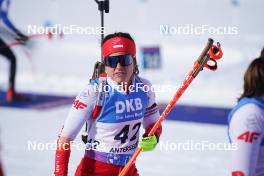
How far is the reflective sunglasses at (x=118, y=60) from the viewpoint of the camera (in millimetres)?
3101

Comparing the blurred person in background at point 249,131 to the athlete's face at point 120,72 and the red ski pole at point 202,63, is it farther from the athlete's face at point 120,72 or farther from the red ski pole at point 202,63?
the athlete's face at point 120,72

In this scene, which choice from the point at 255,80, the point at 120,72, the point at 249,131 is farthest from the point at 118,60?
the point at 249,131

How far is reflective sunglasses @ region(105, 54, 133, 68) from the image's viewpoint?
310 centimetres

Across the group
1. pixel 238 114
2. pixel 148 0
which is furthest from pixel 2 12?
pixel 238 114

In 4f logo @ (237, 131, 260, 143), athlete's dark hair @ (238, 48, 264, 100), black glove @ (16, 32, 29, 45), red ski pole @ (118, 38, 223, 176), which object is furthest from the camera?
black glove @ (16, 32, 29, 45)

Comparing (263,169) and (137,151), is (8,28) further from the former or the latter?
(263,169)

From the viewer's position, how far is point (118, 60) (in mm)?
3100

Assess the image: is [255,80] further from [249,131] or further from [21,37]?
[21,37]

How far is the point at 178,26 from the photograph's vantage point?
12227 mm

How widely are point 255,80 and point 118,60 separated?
940 millimetres

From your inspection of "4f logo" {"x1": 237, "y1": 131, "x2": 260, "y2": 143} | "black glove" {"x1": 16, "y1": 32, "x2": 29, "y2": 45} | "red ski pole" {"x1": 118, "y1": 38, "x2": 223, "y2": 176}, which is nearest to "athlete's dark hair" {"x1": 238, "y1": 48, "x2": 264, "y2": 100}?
"4f logo" {"x1": 237, "y1": 131, "x2": 260, "y2": 143}

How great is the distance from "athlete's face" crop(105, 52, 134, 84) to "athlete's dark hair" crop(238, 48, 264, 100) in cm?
87

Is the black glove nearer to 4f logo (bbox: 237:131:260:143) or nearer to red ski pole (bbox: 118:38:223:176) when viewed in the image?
red ski pole (bbox: 118:38:223:176)

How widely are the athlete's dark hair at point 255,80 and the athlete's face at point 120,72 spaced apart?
870 mm
